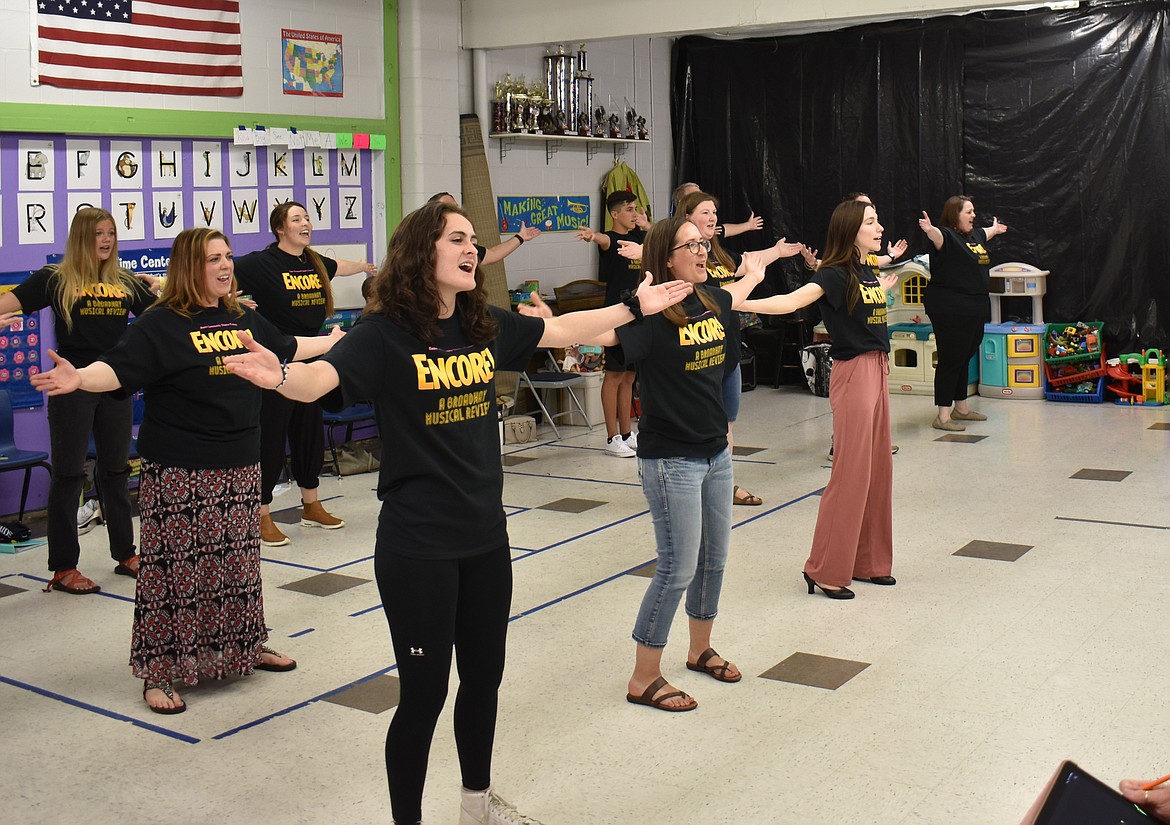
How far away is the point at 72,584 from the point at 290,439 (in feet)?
4.61

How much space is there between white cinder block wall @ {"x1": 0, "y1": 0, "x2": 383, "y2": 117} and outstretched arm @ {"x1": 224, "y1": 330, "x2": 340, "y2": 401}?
4.98m

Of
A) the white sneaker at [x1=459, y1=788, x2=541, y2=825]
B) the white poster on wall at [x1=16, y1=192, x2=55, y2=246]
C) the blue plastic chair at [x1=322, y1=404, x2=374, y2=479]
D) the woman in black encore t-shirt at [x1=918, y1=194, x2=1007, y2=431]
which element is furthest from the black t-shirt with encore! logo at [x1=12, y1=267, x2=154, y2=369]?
the woman in black encore t-shirt at [x1=918, y1=194, x2=1007, y2=431]

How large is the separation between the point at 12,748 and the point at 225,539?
3.00ft

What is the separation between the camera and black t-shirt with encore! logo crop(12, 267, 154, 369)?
221 inches

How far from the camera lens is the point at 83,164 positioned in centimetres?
717

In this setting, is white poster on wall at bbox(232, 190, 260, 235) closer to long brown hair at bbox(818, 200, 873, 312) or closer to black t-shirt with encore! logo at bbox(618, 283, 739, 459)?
long brown hair at bbox(818, 200, 873, 312)

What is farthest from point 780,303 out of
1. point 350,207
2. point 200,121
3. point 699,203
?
point 350,207

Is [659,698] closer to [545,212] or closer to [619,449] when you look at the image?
[619,449]

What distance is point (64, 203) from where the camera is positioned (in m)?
7.10

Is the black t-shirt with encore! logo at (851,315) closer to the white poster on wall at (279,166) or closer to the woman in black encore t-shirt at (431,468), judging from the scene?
the woman in black encore t-shirt at (431,468)

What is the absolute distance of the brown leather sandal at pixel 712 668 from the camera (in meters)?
4.28

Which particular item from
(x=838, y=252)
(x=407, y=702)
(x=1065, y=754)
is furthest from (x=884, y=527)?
(x=407, y=702)

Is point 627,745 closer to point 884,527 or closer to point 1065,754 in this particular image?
point 1065,754

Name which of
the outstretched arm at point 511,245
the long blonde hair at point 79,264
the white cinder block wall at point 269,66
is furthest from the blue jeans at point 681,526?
the white cinder block wall at point 269,66
